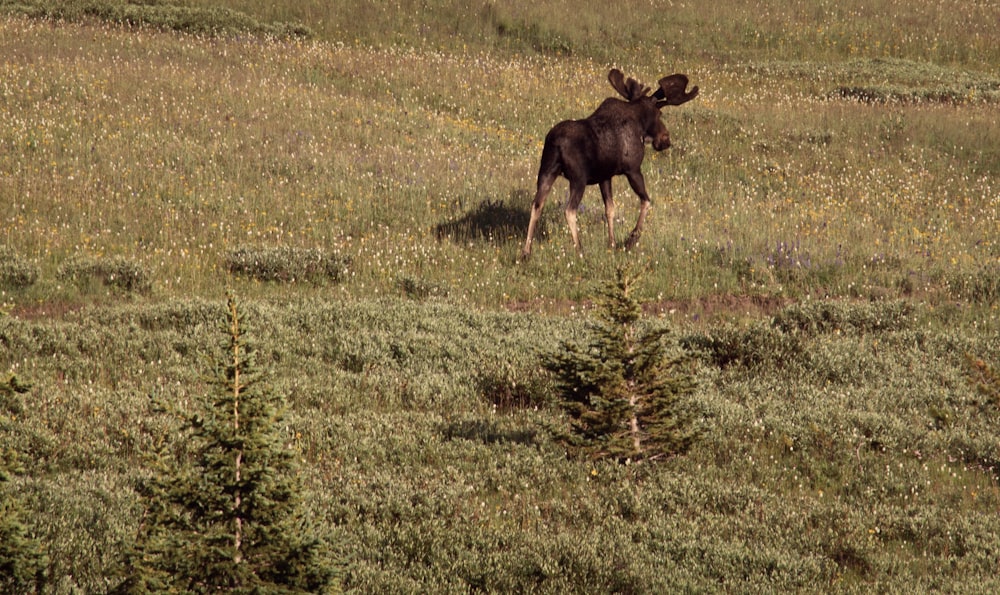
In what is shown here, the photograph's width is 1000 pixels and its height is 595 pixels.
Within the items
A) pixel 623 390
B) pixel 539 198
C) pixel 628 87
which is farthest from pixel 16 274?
pixel 628 87

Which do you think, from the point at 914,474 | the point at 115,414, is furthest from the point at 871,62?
the point at 115,414

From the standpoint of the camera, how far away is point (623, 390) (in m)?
8.69

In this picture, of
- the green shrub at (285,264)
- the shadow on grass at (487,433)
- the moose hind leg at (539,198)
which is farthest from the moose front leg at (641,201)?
the shadow on grass at (487,433)

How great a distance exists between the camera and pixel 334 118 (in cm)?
2266

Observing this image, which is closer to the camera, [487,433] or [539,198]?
[487,433]

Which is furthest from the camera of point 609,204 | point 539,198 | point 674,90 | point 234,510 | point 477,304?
point 609,204

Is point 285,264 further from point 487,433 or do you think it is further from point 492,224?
point 487,433

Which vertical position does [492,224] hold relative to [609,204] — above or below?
below

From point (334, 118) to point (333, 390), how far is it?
12.8 meters

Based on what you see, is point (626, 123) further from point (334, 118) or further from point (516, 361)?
point (334, 118)

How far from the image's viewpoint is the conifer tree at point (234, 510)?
4969 millimetres

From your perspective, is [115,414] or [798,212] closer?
[115,414]

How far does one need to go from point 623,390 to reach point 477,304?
602 centimetres

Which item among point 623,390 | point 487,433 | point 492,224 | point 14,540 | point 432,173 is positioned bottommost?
point 487,433
